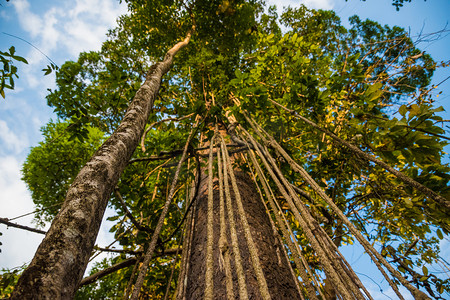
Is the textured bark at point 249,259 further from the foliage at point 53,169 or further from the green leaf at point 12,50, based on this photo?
the foliage at point 53,169

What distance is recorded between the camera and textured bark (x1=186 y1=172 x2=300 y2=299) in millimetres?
854

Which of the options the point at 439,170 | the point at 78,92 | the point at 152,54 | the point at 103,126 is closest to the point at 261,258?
the point at 439,170

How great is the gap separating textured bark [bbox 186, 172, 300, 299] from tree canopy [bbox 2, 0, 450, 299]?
0.13 metres

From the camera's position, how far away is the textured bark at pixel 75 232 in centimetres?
46

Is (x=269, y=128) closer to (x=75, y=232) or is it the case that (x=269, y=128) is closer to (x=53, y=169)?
(x=75, y=232)

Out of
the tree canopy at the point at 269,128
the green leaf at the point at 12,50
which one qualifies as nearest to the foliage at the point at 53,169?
the tree canopy at the point at 269,128

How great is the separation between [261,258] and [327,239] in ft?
1.07

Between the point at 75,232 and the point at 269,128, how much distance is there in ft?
6.56

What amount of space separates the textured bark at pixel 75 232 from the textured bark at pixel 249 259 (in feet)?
1.64

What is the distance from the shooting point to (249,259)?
0.97 metres

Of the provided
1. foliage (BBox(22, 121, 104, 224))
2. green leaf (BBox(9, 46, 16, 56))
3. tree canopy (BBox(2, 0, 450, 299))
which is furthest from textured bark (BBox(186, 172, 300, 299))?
foliage (BBox(22, 121, 104, 224))

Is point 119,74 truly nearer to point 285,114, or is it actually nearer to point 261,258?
point 285,114

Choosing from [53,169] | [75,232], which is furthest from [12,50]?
[53,169]

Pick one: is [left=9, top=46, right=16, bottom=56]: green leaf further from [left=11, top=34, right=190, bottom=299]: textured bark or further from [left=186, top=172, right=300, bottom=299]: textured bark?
[left=186, top=172, right=300, bottom=299]: textured bark
